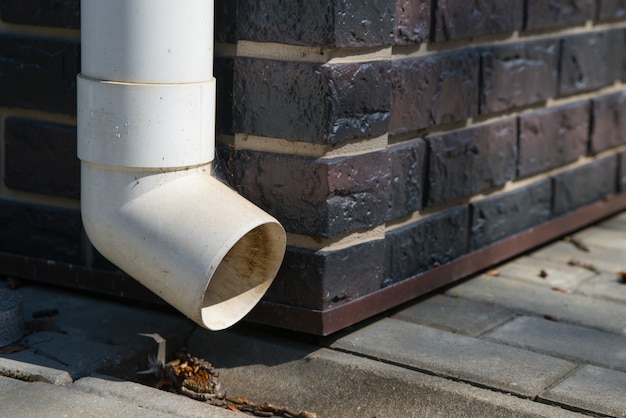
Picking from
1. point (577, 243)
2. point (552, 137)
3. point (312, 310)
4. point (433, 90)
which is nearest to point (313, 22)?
point (433, 90)

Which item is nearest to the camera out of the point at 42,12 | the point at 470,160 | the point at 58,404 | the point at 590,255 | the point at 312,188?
the point at 58,404

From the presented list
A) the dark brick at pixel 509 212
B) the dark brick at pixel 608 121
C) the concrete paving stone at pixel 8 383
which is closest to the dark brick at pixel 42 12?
the concrete paving stone at pixel 8 383

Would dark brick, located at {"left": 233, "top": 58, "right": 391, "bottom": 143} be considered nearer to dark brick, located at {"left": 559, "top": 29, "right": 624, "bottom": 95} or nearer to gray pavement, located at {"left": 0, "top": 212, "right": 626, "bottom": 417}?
gray pavement, located at {"left": 0, "top": 212, "right": 626, "bottom": 417}

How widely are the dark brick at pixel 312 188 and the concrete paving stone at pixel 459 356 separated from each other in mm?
372

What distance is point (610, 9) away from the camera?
4.77 metres

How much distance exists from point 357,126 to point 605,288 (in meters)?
1.38

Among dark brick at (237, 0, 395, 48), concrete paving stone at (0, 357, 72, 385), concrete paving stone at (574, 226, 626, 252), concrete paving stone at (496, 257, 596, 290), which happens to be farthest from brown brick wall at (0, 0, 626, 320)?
concrete paving stone at (0, 357, 72, 385)

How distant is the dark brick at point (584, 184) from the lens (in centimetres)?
455

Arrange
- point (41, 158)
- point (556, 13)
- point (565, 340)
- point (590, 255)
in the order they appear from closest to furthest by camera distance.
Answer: point (565, 340), point (41, 158), point (556, 13), point (590, 255)

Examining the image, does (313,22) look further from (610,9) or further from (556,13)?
(610,9)

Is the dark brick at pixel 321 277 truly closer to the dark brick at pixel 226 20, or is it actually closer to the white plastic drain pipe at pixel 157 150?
the white plastic drain pipe at pixel 157 150

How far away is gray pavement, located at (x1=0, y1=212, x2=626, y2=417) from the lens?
280 cm

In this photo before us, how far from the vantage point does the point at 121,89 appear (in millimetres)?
2789

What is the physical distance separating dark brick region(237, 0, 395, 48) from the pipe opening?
567 millimetres
